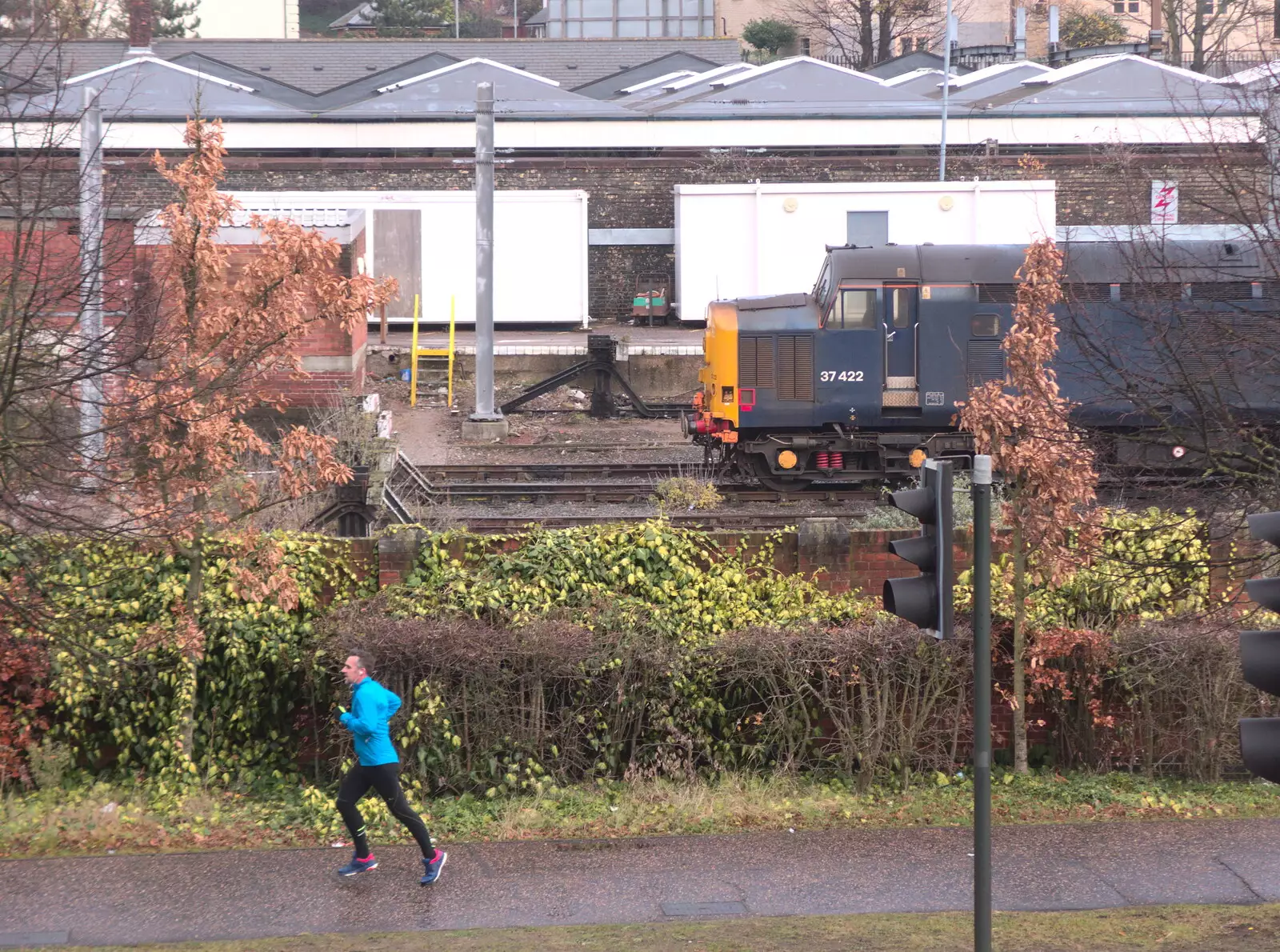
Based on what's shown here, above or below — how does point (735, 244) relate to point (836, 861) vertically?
above

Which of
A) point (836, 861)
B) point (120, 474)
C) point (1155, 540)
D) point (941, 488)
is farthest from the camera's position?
point (1155, 540)

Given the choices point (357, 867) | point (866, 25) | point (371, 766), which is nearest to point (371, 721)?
point (371, 766)

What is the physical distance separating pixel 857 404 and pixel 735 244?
14.6 meters

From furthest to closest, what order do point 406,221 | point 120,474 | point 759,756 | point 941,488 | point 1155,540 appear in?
point 406,221 < point 1155,540 < point 759,756 < point 120,474 < point 941,488

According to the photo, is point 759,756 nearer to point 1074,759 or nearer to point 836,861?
point 836,861

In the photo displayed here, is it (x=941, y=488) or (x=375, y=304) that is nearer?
(x=941, y=488)

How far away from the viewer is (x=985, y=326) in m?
18.1

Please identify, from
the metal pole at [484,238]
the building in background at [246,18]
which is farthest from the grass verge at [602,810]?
the building in background at [246,18]

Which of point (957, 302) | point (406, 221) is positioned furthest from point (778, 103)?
point (957, 302)

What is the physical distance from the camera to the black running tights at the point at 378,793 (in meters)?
7.71

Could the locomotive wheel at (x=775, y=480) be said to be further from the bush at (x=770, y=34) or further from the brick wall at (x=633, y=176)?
the bush at (x=770, y=34)

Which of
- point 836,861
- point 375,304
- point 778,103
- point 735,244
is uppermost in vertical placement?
point 778,103

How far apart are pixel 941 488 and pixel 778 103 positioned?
36.1 metres

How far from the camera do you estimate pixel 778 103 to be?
39656mm
